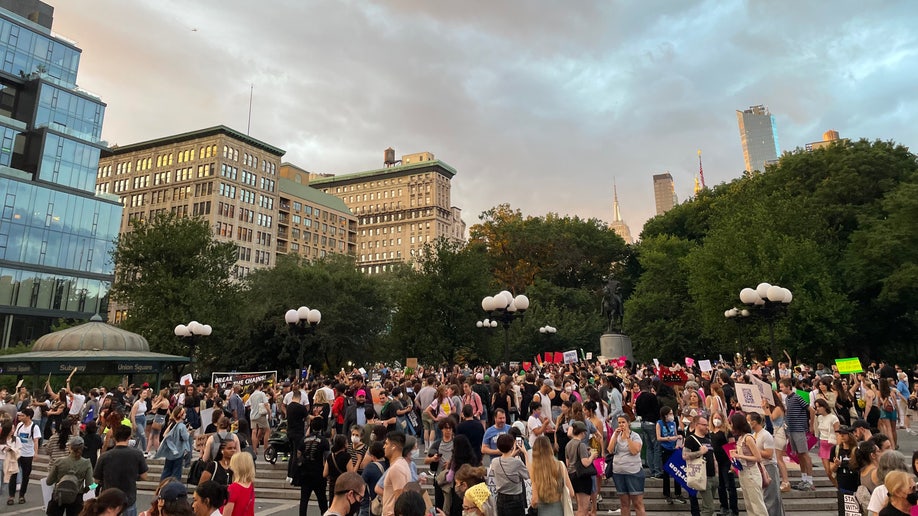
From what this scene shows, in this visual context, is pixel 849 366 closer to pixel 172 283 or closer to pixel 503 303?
pixel 503 303

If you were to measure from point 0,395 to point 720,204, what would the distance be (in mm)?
49958

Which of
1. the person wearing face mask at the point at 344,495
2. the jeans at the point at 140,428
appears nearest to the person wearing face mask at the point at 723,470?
the person wearing face mask at the point at 344,495

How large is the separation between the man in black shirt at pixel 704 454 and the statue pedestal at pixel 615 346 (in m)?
26.5

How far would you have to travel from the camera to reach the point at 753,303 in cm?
1728

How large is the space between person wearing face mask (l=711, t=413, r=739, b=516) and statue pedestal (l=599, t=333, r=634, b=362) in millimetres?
26427

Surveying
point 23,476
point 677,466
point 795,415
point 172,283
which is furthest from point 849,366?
point 172,283

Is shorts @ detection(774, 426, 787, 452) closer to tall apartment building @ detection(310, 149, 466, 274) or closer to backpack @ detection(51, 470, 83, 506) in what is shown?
backpack @ detection(51, 470, 83, 506)

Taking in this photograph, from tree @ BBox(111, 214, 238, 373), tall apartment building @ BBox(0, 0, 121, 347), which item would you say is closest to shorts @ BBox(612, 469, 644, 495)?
tree @ BBox(111, 214, 238, 373)

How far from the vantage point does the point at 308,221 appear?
395 ft

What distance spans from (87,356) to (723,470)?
30044 mm

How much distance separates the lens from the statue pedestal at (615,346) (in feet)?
117

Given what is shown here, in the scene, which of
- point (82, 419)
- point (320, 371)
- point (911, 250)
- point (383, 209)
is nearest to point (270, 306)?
point (320, 371)

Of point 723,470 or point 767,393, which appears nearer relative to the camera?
point 723,470

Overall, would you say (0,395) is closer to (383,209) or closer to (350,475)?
(350,475)
